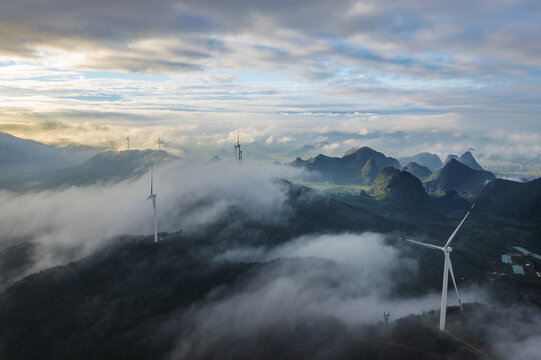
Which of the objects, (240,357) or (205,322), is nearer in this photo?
(240,357)

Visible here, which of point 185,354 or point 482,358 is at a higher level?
point 482,358

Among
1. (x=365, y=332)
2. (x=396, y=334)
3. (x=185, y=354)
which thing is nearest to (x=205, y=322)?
(x=185, y=354)

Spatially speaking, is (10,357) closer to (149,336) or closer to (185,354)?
(149,336)

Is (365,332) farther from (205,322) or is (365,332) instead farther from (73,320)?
(73,320)

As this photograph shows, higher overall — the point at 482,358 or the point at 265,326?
the point at 482,358

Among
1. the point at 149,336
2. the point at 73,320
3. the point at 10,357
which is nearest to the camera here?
the point at 10,357

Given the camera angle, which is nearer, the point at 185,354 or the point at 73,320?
the point at 185,354

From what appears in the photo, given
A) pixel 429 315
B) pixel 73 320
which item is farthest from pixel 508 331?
pixel 73 320

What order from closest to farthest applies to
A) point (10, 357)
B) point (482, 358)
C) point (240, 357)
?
1. point (482, 358)
2. point (240, 357)
3. point (10, 357)

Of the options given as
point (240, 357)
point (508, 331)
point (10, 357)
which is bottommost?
point (10, 357)
